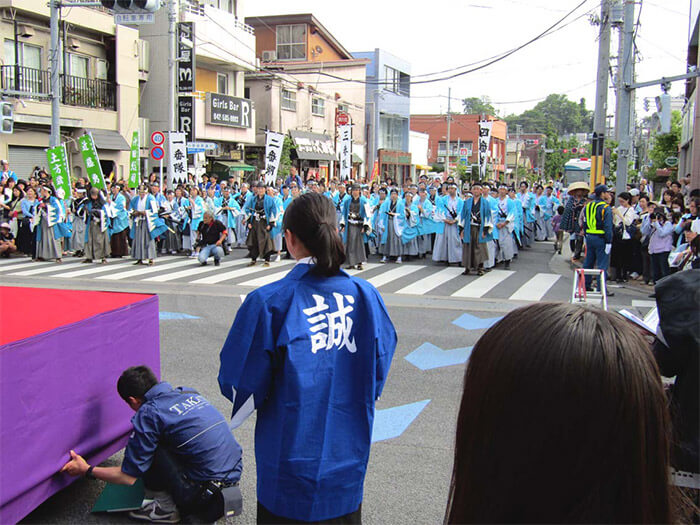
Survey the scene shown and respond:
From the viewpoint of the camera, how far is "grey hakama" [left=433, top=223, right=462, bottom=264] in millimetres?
15328

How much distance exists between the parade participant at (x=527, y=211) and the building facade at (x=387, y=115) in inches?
945

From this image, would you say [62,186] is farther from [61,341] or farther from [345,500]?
[345,500]

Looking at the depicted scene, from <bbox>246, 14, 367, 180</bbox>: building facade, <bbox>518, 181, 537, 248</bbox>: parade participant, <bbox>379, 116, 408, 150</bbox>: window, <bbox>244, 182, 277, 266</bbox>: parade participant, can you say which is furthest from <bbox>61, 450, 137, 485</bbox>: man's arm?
<bbox>379, 116, 408, 150</bbox>: window

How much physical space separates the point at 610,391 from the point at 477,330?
7571 millimetres

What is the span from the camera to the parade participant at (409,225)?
1598 centimetres

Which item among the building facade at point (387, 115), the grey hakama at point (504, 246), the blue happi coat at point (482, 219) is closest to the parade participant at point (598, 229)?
the blue happi coat at point (482, 219)

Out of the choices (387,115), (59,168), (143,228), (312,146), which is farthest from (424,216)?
(387,115)

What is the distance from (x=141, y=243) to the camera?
15.1 m

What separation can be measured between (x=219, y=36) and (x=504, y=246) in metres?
18.9

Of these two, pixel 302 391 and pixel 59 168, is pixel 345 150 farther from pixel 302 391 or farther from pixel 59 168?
pixel 302 391

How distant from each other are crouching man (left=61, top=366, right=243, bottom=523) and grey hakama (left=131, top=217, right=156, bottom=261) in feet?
39.3

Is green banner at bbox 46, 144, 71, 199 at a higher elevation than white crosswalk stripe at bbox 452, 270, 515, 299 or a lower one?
higher

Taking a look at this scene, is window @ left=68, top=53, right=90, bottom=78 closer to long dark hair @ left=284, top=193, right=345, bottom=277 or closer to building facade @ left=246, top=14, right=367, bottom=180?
building facade @ left=246, top=14, right=367, bottom=180

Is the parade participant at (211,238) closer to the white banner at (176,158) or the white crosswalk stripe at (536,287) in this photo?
the white banner at (176,158)
